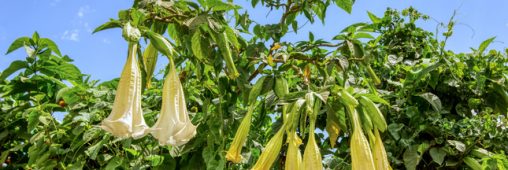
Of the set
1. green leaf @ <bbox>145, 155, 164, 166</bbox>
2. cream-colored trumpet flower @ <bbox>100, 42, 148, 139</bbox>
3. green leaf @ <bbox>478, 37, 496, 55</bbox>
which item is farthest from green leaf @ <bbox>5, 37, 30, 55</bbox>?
green leaf @ <bbox>478, 37, 496, 55</bbox>

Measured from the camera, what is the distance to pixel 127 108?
956mm

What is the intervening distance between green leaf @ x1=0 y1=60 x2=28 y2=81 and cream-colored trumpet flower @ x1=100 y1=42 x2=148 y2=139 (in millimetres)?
1480

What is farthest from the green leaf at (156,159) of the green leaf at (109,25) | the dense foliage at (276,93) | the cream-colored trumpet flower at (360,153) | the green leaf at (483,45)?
the green leaf at (483,45)

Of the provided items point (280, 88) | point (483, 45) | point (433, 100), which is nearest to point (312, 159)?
point (280, 88)

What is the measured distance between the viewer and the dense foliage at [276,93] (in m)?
1.39

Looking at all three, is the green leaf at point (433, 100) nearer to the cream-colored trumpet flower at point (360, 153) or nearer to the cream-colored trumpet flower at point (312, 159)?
the cream-colored trumpet flower at point (360, 153)

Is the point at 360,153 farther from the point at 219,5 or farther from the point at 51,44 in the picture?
the point at 51,44

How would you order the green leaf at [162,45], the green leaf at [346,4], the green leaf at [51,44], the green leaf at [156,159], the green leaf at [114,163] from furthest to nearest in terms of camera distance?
the green leaf at [51,44] → the green leaf at [114,163] → the green leaf at [156,159] → the green leaf at [346,4] → the green leaf at [162,45]

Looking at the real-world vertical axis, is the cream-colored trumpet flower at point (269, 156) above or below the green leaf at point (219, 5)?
below

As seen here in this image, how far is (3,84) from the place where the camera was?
271 cm

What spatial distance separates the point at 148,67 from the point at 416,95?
123cm

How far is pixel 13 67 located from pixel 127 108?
1.57 m

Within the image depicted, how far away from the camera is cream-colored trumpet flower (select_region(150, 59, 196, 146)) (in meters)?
1.03

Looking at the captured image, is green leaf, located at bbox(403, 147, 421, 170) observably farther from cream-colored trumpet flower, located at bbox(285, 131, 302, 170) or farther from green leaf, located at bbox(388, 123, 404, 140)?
cream-colored trumpet flower, located at bbox(285, 131, 302, 170)
